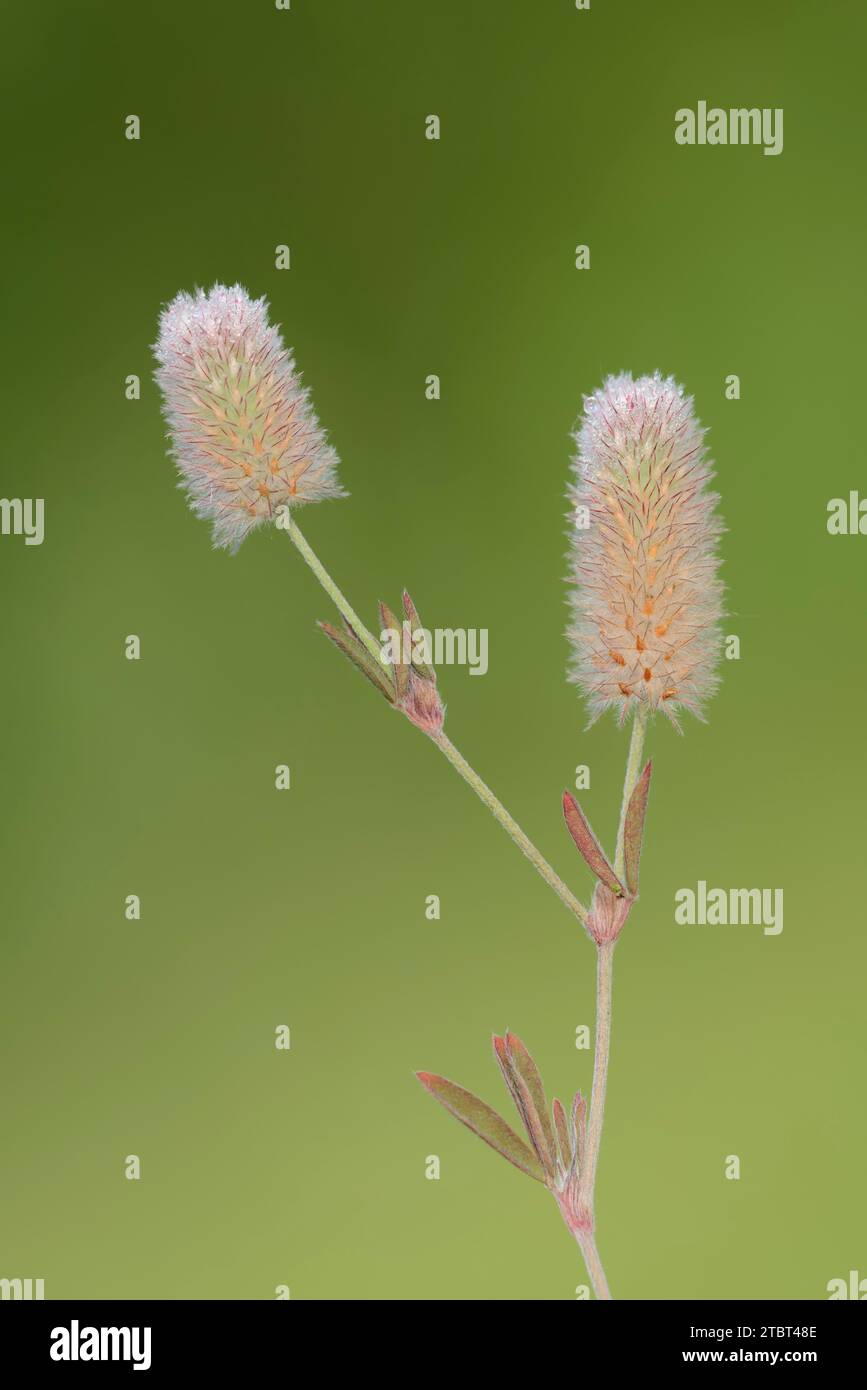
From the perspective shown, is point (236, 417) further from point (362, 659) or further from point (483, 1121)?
point (483, 1121)

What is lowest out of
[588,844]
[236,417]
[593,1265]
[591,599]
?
[593,1265]

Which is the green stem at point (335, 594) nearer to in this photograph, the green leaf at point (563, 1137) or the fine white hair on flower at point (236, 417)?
the fine white hair on flower at point (236, 417)

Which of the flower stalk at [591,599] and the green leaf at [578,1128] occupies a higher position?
the flower stalk at [591,599]

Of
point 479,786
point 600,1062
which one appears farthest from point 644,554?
point 600,1062

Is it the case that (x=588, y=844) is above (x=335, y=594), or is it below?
below

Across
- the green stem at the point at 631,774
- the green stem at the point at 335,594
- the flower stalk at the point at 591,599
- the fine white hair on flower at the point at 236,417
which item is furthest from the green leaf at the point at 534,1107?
the fine white hair on flower at the point at 236,417
